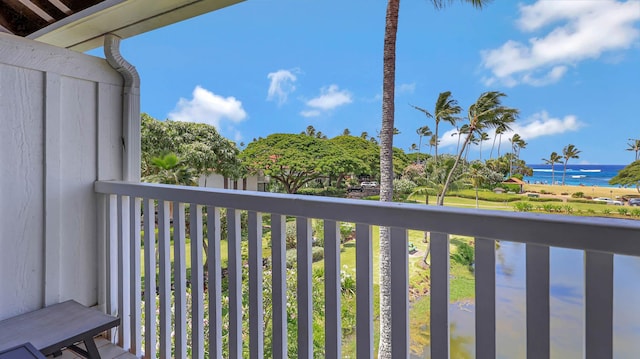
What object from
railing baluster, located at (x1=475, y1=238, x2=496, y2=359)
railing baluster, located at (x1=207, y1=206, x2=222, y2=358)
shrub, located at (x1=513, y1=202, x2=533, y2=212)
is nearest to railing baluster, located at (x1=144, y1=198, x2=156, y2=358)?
railing baluster, located at (x1=207, y1=206, x2=222, y2=358)

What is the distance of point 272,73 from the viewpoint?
2268 mm

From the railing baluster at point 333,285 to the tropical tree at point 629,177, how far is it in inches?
35.8

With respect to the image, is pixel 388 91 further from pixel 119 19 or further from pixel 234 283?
pixel 119 19

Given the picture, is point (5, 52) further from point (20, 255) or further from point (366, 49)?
point (366, 49)

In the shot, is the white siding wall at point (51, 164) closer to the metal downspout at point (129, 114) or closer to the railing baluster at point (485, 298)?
the metal downspout at point (129, 114)

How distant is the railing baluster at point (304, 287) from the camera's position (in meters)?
1.18

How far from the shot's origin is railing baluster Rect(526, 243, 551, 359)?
0.82 metres

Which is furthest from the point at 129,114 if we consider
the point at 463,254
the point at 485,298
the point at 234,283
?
the point at 485,298

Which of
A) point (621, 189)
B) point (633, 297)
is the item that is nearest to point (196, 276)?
point (633, 297)

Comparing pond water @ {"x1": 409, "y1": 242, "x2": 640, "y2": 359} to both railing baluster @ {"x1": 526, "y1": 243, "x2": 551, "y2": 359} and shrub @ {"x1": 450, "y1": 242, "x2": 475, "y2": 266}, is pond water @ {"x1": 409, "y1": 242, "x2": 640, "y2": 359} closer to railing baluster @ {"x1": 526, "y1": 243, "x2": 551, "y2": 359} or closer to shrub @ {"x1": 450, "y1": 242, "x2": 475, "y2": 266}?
railing baluster @ {"x1": 526, "y1": 243, "x2": 551, "y2": 359}

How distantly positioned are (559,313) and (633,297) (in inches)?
7.3

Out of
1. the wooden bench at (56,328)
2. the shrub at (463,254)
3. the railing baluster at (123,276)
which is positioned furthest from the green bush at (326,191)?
the wooden bench at (56,328)

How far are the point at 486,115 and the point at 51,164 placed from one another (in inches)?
82.5

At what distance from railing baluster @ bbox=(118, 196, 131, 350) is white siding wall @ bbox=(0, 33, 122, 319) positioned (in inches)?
8.5
